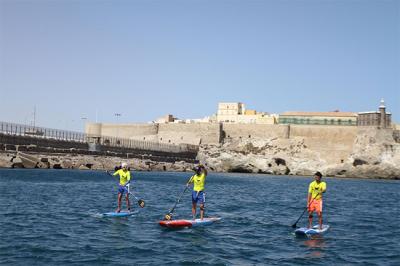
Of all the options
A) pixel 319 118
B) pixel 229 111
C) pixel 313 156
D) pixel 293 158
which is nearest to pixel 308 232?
pixel 293 158

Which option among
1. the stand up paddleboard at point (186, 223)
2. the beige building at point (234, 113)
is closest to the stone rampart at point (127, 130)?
the beige building at point (234, 113)

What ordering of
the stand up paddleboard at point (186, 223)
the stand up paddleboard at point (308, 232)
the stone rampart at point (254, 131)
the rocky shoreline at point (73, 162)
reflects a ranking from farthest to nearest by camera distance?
the stone rampart at point (254, 131) < the rocky shoreline at point (73, 162) < the stand up paddleboard at point (186, 223) < the stand up paddleboard at point (308, 232)

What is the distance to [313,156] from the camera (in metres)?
97.2

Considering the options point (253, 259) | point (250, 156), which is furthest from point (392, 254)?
point (250, 156)

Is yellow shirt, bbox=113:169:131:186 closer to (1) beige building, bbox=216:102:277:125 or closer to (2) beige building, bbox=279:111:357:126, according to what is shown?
(2) beige building, bbox=279:111:357:126

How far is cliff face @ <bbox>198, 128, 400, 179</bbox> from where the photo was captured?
86500 millimetres

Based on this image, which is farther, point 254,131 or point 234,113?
point 234,113

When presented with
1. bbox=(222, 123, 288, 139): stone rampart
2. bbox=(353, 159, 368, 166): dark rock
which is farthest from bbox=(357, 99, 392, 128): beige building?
bbox=(222, 123, 288, 139): stone rampart

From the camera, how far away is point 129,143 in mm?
108188

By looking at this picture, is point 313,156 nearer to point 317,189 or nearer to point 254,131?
point 254,131

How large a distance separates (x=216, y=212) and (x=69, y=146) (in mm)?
55462

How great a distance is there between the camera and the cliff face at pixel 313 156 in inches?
3406

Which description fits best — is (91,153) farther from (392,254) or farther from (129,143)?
(392,254)

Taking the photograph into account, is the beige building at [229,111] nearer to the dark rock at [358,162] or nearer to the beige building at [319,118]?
the beige building at [319,118]
